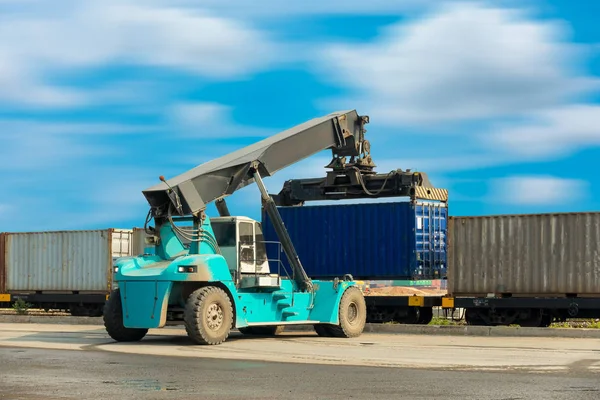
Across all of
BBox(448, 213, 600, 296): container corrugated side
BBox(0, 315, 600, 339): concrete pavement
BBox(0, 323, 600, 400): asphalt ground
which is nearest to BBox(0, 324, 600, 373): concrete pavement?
BBox(0, 323, 600, 400): asphalt ground

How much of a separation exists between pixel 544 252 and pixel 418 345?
7.24m

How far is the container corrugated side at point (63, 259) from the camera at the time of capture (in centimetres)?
3148

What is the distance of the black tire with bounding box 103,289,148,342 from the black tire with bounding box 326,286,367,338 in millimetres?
4362

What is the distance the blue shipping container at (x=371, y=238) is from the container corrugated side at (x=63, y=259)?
673 cm

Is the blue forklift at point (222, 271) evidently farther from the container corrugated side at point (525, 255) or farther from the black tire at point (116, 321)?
the container corrugated side at point (525, 255)

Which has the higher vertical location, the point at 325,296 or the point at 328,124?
the point at 328,124

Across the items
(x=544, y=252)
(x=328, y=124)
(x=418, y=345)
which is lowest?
(x=418, y=345)

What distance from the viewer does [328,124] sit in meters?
21.3

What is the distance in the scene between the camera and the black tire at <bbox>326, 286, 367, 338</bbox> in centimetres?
2050

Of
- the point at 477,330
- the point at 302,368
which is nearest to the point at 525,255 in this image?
the point at 477,330

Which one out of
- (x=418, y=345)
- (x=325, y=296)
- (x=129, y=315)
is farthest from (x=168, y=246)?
(x=418, y=345)

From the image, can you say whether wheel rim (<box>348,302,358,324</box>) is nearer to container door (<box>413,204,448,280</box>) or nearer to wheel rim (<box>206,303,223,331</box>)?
wheel rim (<box>206,303,223,331</box>)

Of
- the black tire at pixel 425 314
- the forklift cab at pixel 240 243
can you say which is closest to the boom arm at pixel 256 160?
the forklift cab at pixel 240 243

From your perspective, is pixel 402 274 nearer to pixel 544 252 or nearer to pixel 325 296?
pixel 544 252
